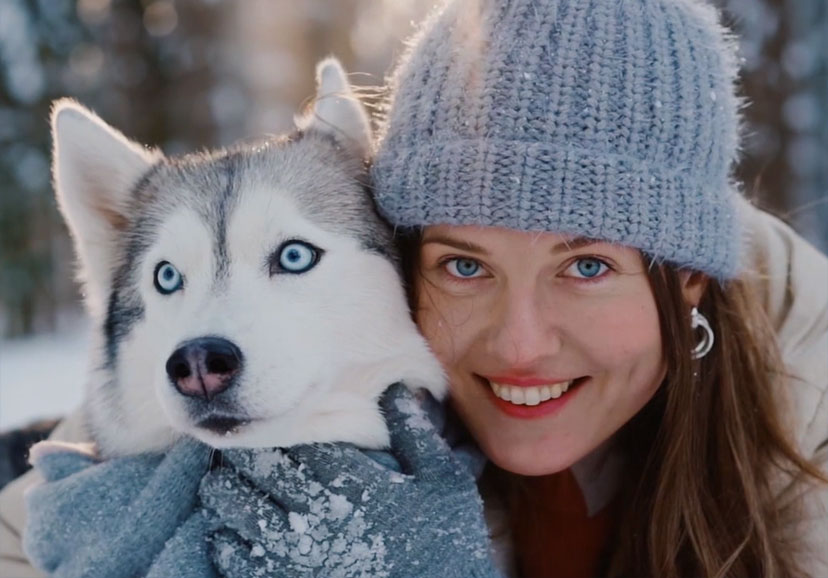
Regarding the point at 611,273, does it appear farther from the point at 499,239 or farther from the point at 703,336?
the point at 703,336

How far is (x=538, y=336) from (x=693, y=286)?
0.41 meters

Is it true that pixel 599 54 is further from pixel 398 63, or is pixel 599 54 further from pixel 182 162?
pixel 182 162

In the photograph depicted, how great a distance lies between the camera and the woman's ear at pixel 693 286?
6.21 ft

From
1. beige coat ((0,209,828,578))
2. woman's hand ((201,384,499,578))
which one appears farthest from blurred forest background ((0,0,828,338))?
woman's hand ((201,384,499,578))

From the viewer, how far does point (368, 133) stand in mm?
2082

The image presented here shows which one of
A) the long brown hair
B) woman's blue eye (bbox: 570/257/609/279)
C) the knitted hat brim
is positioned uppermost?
the knitted hat brim

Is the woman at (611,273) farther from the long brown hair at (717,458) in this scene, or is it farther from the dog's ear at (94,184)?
the dog's ear at (94,184)

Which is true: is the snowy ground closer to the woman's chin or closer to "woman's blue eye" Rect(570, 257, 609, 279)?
the woman's chin

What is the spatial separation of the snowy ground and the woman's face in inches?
105

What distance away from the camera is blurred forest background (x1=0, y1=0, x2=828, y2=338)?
7.14m

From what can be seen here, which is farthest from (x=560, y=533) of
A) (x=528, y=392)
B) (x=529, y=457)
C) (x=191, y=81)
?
(x=191, y=81)

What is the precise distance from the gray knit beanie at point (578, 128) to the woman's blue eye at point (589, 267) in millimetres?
85

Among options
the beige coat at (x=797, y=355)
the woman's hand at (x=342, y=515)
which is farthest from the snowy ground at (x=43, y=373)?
the woman's hand at (x=342, y=515)

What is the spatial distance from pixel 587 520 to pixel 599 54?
111 cm
